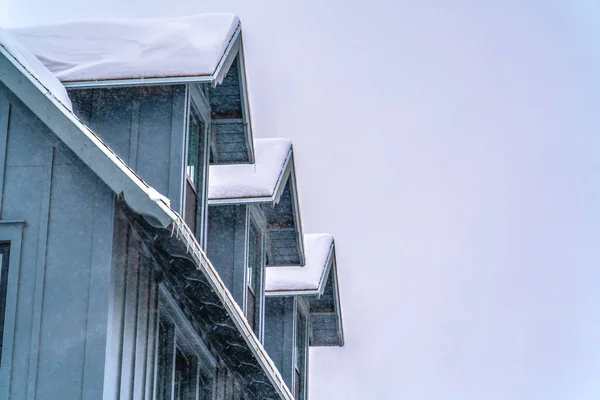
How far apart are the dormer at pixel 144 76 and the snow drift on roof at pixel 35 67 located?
562mm

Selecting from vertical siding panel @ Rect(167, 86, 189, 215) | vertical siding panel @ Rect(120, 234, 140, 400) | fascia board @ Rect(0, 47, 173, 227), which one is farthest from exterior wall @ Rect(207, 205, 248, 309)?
fascia board @ Rect(0, 47, 173, 227)

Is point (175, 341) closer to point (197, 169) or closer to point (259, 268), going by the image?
point (197, 169)

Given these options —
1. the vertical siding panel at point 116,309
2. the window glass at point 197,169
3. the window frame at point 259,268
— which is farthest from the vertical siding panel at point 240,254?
the vertical siding panel at point 116,309

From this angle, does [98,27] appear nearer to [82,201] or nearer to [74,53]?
[74,53]

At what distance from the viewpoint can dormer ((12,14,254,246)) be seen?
727 inches

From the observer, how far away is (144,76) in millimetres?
18359

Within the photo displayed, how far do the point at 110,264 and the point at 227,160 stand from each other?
20.8ft

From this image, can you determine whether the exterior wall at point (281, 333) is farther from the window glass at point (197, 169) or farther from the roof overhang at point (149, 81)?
the roof overhang at point (149, 81)

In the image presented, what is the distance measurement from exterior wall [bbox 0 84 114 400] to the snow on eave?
918cm

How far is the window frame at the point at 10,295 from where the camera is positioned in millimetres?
15484

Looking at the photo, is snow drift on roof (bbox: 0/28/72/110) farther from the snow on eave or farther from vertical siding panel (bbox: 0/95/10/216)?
the snow on eave

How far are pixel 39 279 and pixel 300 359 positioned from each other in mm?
12236

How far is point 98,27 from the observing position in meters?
19.5

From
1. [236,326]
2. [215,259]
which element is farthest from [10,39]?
[215,259]
